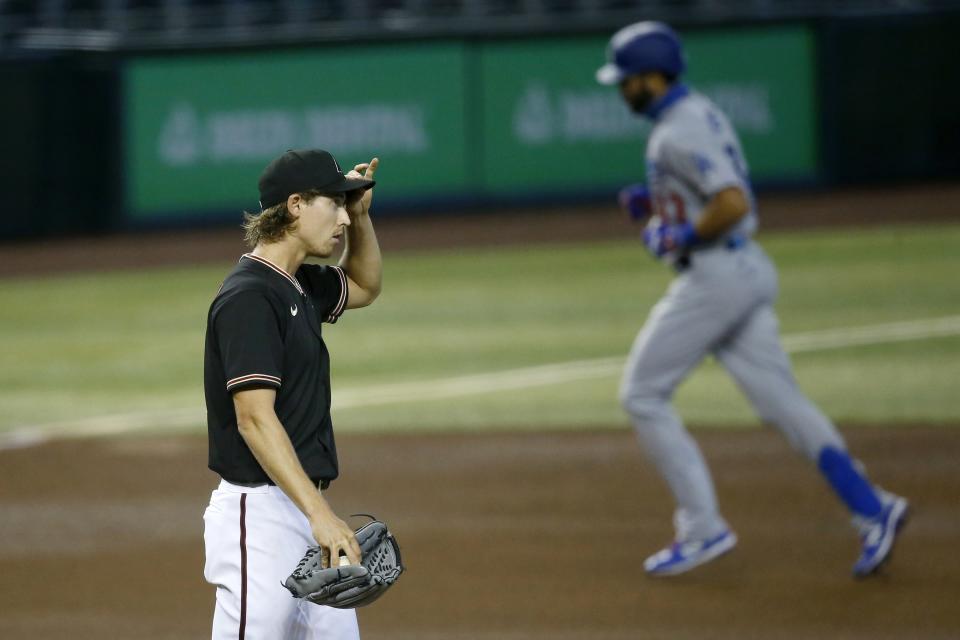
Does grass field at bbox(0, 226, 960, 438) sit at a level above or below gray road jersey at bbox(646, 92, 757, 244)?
below

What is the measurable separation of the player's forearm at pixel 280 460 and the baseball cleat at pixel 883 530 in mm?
3281

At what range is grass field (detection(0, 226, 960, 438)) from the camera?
420 inches

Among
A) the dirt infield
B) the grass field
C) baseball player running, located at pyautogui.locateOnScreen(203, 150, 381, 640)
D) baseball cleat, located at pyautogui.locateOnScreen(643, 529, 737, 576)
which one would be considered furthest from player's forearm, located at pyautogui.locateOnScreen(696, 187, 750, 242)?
the grass field

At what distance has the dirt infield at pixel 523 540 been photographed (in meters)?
6.03

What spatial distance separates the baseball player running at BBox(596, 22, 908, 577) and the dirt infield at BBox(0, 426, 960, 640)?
34cm

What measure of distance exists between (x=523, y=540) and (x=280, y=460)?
380 cm

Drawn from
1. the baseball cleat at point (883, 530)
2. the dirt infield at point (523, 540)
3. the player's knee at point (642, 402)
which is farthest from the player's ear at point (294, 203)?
the baseball cleat at point (883, 530)

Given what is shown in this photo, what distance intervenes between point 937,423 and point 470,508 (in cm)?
341

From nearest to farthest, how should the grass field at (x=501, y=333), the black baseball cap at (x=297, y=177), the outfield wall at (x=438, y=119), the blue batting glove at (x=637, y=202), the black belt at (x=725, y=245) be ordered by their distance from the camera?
the black baseball cap at (x=297, y=177) < the black belt at (x=725, y=245) < the blue batting glove at (x=637, y=202) < the grass field at (x=501, y=333) < the outfield wall at (x=438, y=119)

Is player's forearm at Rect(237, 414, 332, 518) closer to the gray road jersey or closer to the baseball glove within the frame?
the baseball glove

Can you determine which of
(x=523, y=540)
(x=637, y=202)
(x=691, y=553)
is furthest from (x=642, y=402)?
(x=523, y=540)

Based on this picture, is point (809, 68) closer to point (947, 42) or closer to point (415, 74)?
point (947, 42)

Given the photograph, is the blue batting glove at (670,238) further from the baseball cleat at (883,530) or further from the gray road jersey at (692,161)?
the baseball cleat at (883,530)

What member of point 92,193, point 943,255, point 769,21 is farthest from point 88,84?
point 943,255
